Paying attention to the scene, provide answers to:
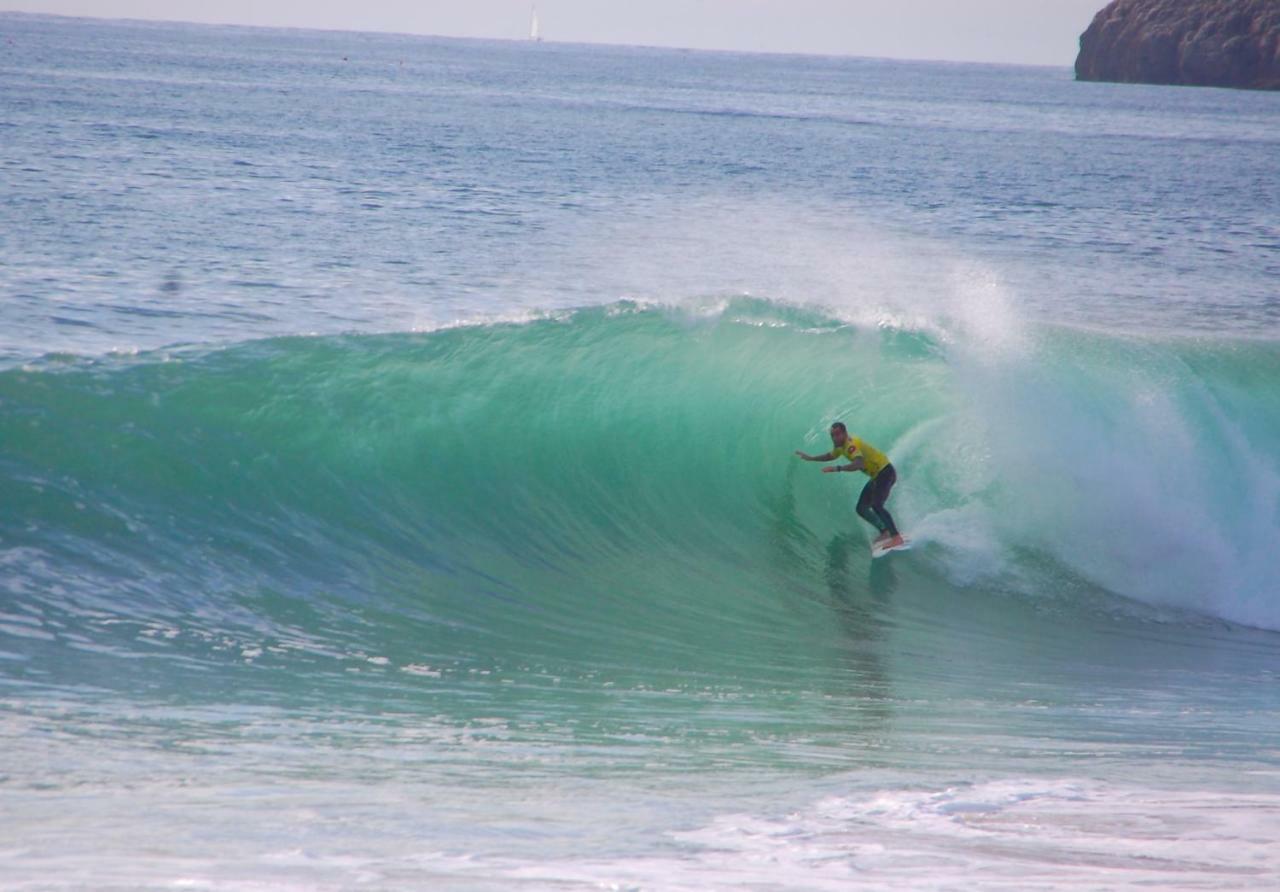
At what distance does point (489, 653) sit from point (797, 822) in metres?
3.28

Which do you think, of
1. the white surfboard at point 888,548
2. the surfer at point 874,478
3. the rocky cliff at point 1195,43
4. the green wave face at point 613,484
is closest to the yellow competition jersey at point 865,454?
the surfer at point 874,478

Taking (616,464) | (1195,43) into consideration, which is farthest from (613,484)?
(1195,43)

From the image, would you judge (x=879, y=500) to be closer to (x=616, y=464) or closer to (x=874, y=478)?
(x=874, y=478)

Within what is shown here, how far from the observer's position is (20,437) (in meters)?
8.95

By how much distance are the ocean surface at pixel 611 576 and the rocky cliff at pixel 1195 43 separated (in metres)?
115

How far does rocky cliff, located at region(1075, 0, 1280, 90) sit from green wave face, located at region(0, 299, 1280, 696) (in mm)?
125834

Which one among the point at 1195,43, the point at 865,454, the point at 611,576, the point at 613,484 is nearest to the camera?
the point at 611,576

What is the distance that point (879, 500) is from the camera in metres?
10.2

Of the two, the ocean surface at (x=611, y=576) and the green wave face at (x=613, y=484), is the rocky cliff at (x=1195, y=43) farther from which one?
the green wave face at (x=613, y=484)

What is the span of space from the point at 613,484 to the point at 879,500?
242 centimetres

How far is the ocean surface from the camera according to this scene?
14.1ft

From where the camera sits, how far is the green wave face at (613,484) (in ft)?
26.0

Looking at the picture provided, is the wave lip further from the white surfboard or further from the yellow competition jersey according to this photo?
the yellow competition jersey

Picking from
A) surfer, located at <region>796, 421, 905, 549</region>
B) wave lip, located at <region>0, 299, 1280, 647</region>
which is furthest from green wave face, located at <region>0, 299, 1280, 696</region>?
surfer, located at <region>796, 421, 905, 549</region>
